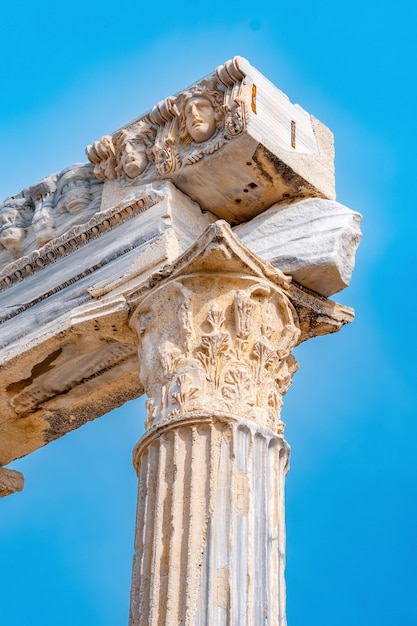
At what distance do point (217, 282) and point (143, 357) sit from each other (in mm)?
896

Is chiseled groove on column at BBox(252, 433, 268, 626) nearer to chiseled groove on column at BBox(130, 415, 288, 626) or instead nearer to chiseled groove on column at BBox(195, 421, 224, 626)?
chiseled groove on column at BBox(130, 415, 288, 626)

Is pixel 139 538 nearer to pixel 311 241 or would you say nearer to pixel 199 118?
pixel 311 241

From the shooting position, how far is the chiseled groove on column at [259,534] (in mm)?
9258

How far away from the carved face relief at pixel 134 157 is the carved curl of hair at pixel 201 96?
1.77 ft

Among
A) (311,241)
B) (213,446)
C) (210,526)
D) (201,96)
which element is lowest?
(210,526)

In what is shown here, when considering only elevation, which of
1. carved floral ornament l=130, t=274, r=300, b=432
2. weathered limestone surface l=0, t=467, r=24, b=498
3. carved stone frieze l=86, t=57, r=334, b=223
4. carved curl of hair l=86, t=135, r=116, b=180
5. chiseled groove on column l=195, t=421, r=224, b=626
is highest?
carved curl of hair l=86, t=135, r=116, b=180

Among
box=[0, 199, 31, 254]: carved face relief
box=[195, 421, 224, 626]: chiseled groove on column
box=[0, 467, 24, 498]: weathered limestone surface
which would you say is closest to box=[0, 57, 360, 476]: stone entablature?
box=[0, 199, 31, 254]: carved face relief

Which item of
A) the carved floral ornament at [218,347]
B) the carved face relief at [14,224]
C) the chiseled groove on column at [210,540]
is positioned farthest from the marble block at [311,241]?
the carved face relief at [14,224]

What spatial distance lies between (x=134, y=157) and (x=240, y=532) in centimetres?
450

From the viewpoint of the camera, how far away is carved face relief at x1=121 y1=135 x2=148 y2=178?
41.4ft

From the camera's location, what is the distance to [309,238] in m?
11.3

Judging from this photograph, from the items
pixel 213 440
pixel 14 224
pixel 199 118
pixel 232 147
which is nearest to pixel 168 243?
pixel 232 147

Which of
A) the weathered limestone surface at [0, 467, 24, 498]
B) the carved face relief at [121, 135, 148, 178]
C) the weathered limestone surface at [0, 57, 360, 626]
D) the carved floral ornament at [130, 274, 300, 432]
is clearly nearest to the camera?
the weathered limestone surface at [0, 57, 360, 626]

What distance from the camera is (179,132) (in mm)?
12328
